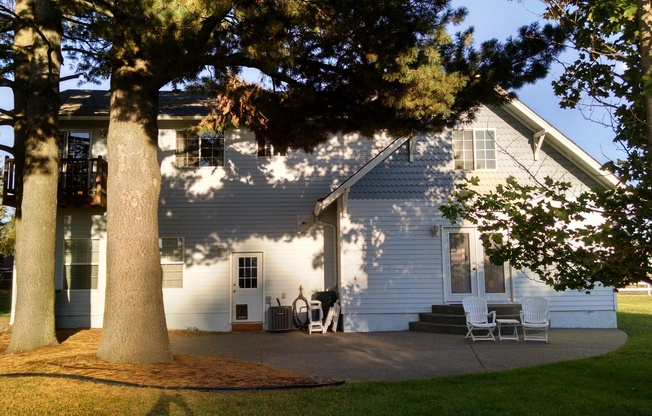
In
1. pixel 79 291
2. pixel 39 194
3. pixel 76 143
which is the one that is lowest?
pixel 79 291

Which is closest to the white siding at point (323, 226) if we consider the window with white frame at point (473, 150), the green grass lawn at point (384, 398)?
the window with white frame at point (473, 150)

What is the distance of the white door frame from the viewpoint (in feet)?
51.8

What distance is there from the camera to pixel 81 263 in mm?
15789

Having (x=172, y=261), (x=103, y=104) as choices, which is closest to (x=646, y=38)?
(x=172, y=261)

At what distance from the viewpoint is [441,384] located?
8.09 meters

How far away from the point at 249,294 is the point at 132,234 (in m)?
7.22

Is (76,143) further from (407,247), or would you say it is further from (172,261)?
(407,247)

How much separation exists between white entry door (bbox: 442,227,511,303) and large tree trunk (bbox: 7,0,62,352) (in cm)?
939

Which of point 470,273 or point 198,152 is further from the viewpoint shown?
point 198,152

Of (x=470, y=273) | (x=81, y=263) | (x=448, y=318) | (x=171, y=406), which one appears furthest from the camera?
(x=81, y=263)

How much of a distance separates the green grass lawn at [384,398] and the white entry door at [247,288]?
26.8ft

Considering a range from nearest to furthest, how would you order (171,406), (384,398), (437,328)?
(171,406)
(384,398)
(437,328)

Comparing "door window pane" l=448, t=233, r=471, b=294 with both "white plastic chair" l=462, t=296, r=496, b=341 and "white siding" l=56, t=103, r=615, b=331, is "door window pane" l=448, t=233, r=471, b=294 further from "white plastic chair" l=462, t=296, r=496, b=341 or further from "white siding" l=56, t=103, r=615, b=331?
"white plastic chair" l=462, t=296, r=496, b=341

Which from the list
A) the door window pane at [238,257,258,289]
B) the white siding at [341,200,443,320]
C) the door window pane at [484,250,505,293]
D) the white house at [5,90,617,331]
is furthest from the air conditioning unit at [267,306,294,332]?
the door window pane at [484,250,505,293]
